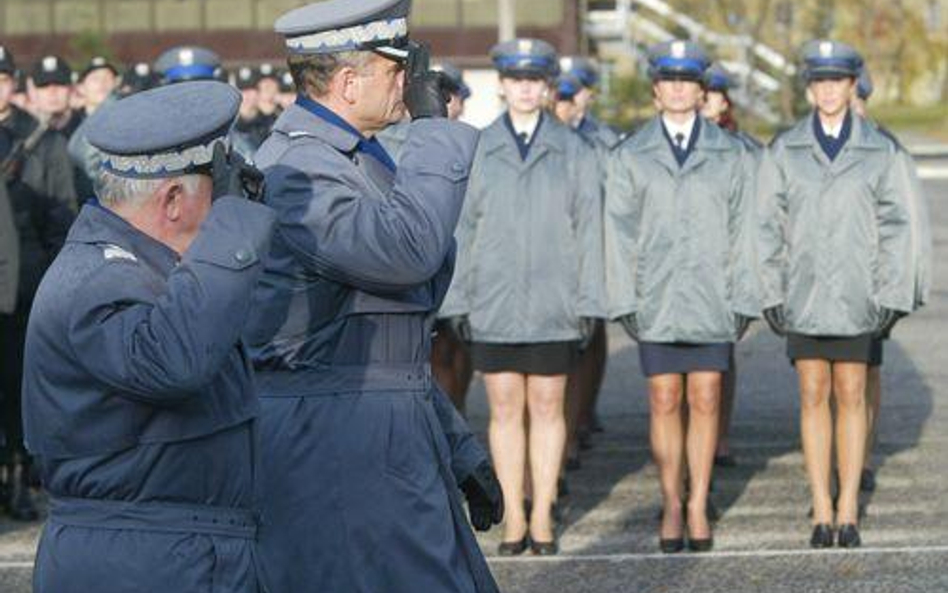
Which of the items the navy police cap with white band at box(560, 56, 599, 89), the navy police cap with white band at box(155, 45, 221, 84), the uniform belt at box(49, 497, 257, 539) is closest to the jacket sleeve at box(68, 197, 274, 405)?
the uniform belt at box(49, 497, 257, 539)

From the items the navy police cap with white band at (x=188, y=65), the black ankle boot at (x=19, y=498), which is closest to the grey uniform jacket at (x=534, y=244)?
the black ankle boot at (x=19, y=498)

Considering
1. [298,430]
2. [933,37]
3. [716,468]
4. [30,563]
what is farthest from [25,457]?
[933,37]

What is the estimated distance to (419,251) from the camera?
530cm

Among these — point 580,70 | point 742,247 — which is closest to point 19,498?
point 742,247

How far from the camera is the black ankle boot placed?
10.8 m

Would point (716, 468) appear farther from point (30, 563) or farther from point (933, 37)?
point (933, 37)

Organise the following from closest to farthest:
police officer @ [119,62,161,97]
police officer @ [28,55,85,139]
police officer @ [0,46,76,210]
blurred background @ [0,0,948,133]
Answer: police officer @ [0,46,76,210] → police officer @ [28,55,85,139] → police officer @ [119,62,161,97] → blurred background @ [0,0,948,133]

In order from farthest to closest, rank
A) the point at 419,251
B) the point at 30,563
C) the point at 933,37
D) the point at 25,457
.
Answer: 1. the point at 933,37
2. the point at 25,457
3. the point at 30,563
4. the point at 419,251

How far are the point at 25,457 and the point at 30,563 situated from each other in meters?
1.62

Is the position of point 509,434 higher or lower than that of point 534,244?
lower

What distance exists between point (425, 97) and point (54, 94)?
7.91m

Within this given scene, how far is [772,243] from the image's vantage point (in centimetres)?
1002

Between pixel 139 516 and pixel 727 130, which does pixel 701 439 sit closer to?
pixel 727 130

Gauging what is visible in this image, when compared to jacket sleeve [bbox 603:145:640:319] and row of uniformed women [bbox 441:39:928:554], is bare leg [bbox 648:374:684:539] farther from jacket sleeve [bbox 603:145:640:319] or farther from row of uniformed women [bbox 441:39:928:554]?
jacket sleeve [bbox 603:145:640:319]
